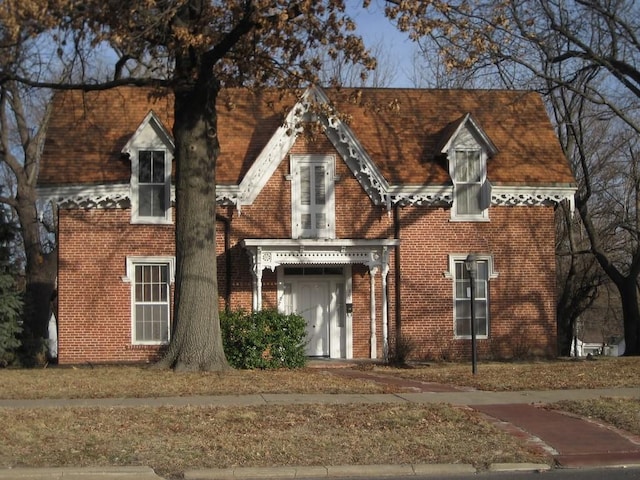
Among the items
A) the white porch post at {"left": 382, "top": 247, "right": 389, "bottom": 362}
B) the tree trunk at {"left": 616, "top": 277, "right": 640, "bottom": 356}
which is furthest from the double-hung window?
the tree trunk at {"left": 616, "top": 277, "right": 640, "bottom": 356}

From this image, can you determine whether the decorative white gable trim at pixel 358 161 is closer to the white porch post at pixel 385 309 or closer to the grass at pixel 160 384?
the white porch post at pixel 385 309

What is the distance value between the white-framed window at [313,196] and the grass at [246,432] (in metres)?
9.01

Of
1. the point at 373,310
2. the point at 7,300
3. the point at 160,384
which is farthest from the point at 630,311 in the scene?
the point at 7,300

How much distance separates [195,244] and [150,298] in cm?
661

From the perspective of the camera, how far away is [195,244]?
17.3 meters

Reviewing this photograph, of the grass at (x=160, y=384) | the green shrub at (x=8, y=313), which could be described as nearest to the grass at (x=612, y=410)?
the grass at (x=160, y=384)

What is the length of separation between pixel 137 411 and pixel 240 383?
341 cm

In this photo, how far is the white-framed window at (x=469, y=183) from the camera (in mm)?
24484

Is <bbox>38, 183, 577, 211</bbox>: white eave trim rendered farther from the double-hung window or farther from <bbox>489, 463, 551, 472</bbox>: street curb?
<bbox>489, 463, 551, 472</bbox>: street curb

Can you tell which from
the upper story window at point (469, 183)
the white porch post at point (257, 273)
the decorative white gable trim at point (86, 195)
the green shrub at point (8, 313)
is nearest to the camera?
the green shrub at point (8, 313)

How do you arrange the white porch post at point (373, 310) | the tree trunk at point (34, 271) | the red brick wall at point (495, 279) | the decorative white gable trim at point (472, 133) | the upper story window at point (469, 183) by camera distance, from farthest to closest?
the tree trunk at point (34, 271), the upper story window at point (469, 183), the decorative white gable trim at point (472, 133), the red brick wall at point (495, 279), the white porch post at point (373, 310)

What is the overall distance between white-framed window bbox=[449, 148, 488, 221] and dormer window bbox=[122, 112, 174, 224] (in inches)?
308

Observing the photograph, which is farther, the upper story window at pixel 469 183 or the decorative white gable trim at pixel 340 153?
the upper story window at pixel 469 183

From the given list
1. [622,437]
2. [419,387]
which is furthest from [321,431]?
[419,387]
